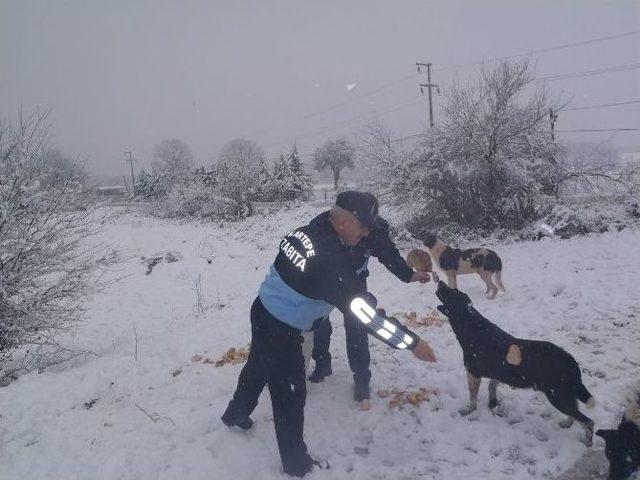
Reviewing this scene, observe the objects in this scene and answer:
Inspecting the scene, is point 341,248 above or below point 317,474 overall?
above

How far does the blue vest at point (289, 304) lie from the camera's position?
3.39m

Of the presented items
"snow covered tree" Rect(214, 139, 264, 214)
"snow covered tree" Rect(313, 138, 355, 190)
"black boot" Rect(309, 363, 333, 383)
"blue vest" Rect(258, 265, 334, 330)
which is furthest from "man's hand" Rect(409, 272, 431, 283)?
"snow covered tree" Rect(313, 138, 355, 190)

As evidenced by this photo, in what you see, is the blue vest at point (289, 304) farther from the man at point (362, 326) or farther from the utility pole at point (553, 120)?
the utility pole at point (553, 120)

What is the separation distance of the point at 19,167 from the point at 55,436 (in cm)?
460

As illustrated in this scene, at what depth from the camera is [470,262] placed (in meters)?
8.18

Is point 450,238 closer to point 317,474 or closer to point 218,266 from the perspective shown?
point 218,266

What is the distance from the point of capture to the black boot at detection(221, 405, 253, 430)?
4.11m

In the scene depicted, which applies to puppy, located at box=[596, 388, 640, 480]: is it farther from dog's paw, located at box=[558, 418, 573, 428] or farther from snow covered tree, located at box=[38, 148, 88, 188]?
snow covered tree, located at box=[38, 148, 88, 188]

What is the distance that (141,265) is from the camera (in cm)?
1529

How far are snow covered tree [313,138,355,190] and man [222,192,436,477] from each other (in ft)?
145

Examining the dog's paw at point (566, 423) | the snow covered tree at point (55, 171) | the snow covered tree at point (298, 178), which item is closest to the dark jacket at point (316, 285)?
the dog's paw at point (566, 423)

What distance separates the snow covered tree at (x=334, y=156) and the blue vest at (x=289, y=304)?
44.3 metres

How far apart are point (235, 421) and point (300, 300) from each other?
1636 mm

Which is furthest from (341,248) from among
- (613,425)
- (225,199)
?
(225,199)
